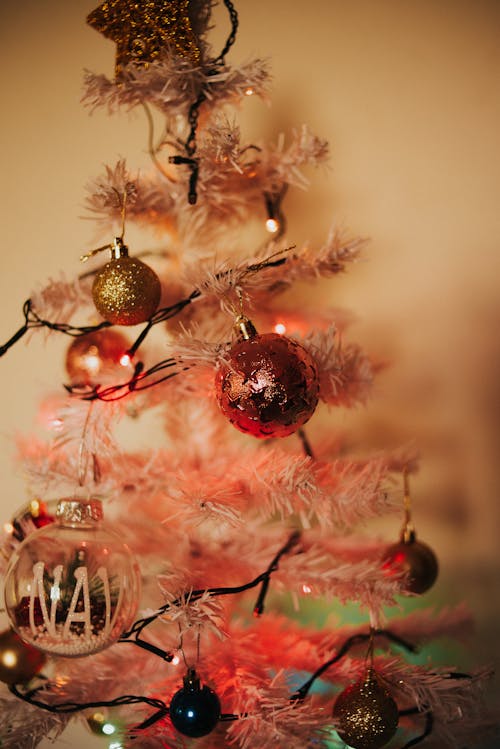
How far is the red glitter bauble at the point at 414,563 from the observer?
2.77 feet

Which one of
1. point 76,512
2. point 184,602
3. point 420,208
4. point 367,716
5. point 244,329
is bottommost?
point 367,716

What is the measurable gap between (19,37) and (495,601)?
1226 millimetres

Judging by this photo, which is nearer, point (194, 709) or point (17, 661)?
point (194, 709)

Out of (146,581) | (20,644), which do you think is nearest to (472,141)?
(146,581)

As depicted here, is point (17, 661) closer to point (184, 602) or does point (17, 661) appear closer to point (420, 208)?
point (184, 602)

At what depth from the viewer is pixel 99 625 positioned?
0.64 metres

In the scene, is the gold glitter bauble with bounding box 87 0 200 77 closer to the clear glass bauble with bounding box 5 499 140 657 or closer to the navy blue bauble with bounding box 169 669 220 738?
the clear glass bauble with bounding box 5 499 140 657

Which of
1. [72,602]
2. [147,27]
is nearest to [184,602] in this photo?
[72,602]

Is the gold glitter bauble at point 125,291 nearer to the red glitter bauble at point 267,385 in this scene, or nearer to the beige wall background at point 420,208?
the red glitter bauble at point 267,385

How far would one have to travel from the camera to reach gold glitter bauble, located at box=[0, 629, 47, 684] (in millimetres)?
777

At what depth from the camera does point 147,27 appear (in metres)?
0.76

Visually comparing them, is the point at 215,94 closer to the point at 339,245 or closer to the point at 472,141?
the point at 339,245

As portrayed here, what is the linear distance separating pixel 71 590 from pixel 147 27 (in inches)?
26.0

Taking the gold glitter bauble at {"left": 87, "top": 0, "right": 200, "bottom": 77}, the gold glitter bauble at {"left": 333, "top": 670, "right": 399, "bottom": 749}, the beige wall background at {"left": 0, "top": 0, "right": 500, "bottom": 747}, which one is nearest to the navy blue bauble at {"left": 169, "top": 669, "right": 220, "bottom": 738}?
the gold glitter bauble at {"left": 333, "top": 670, "right": 399, "bottom": 749}
